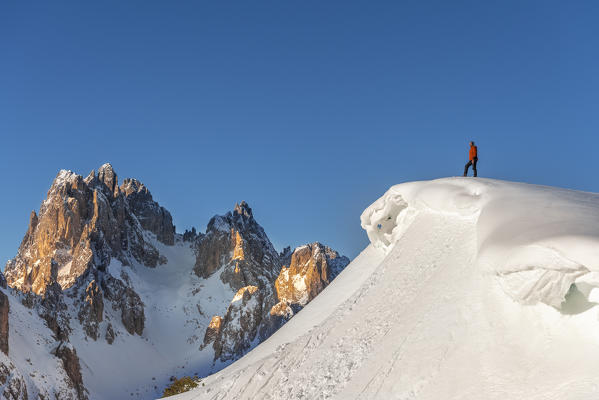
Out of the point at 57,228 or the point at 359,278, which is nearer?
the point at 359,278

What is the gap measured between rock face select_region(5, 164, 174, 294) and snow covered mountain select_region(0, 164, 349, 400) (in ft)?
1.25

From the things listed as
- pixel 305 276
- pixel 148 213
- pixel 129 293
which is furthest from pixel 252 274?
pixel 148 213

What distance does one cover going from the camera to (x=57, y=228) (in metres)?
147

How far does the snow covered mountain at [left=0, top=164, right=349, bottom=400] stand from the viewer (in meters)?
88.1

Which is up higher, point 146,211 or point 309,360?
point 146,211

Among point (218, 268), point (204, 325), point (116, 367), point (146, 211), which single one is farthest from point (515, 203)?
point (146, 211)

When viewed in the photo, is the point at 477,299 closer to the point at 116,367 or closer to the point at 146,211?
the point at 116,367

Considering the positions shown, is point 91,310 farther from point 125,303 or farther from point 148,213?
point 148,213

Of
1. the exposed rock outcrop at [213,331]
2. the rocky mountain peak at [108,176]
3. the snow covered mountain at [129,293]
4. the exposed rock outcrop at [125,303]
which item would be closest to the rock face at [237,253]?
the snow covered mountain at [129,293]

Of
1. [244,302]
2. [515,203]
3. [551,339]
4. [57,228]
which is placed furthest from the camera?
[57,228]

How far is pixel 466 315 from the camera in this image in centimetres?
806

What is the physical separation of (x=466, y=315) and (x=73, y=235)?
501 ft

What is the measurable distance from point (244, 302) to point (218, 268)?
43045 millimetres

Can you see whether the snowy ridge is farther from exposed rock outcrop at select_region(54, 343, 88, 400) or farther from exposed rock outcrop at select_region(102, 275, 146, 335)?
exposed rock outcrop at select_region(102, 275, 146, 335)
